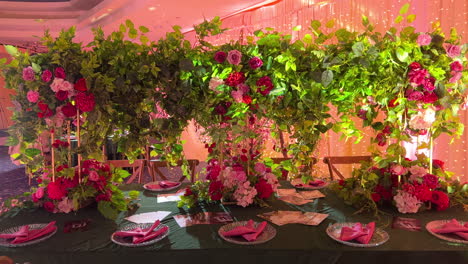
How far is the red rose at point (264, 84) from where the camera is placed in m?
1.89

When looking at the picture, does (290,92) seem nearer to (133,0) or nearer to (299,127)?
(299,127)

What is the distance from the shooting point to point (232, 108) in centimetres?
202

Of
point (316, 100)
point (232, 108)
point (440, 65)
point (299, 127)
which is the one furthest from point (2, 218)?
point (440, 65)

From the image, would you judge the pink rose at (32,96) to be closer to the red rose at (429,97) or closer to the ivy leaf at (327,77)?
the ivy leaf at (327,77)

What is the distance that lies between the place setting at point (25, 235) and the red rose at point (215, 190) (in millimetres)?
883

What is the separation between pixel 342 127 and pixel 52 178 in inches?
71.8

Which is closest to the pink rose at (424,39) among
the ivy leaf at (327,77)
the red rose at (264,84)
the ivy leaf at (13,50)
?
the ivy leaf at (327,77)

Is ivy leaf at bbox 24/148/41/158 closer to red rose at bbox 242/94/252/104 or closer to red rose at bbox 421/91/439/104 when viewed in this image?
red rose at bbox 242/94/252/104

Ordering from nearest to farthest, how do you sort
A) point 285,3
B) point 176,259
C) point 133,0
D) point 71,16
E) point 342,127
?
point 176,259
point 342,127
point 285,3
point 133,0
point 71,16

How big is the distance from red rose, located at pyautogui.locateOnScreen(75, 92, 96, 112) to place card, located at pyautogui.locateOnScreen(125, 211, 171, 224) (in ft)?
2.22

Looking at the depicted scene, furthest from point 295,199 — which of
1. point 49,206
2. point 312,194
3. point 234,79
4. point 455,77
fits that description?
point 49,206

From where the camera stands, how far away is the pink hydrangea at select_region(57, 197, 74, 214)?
2.08m

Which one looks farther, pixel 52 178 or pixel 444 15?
pixel 444 15

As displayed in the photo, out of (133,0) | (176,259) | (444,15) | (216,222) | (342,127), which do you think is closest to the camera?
(176,259)
